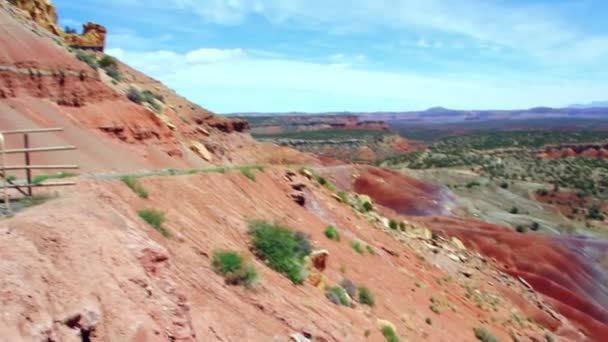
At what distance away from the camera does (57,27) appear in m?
45.6

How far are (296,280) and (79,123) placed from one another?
1579cm

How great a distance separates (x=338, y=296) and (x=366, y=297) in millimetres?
1849

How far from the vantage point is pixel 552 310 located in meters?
31.6

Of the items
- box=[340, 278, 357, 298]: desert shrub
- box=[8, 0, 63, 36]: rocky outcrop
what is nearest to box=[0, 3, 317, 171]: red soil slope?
box=[8, 0, 63, 36]: rocky outcrop

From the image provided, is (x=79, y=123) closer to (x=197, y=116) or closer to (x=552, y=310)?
(x=197, y=116)

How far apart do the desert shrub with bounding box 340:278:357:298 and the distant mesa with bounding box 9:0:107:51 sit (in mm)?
31541

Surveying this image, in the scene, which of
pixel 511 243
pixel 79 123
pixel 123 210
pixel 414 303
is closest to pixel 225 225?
pixel 123 210

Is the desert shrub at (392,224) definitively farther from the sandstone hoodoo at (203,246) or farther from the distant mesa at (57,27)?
A: the distant mesa at (57,27)

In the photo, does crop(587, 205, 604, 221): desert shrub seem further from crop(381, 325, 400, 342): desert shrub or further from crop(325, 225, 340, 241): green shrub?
crop(381, 325, 400, 342): desert shrub

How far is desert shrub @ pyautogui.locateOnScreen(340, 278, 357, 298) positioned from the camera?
16647mm

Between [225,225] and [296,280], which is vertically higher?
[225,225]

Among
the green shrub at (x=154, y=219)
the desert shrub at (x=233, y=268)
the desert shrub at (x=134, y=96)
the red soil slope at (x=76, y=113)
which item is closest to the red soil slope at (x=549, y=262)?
the red soil slope at (x=76, y=113)

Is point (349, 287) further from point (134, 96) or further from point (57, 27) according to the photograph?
point (57, 27)

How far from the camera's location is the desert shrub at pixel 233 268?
1187 centimetres
